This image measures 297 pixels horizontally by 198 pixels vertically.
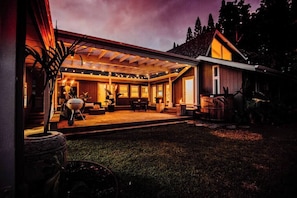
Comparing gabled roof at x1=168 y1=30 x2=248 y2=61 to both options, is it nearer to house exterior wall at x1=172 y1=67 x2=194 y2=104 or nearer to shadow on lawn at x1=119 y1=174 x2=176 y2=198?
house exterior wall at x1=172 y1=67 x2=194 y2=104

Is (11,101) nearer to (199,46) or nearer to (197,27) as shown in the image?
(199,46)

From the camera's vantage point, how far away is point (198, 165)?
229 centimetres

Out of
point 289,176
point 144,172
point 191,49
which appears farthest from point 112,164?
point 191,49

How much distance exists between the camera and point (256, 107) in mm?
6332

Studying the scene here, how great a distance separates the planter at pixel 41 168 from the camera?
1.27 m

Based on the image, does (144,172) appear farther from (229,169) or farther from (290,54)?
(290,54)

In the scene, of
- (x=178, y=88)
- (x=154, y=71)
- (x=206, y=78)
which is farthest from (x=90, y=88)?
(x=206, y=78)

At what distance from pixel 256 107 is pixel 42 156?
25.8ft

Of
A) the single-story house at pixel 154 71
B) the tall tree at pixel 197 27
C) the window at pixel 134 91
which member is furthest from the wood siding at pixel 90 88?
the tall tree at pixel 197 27

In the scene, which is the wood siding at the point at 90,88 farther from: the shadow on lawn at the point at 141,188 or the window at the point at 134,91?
the shadow on lawn at the point at 141,188

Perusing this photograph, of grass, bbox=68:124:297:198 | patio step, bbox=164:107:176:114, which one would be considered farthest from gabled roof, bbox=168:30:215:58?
grass, bbox=68:124:297:198

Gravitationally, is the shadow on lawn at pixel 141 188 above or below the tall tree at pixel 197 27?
below

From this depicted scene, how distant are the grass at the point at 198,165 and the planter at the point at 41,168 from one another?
0.73 metres

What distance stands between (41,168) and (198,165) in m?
2.17
